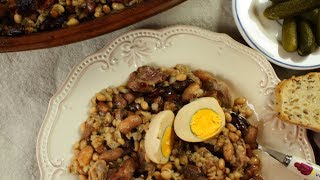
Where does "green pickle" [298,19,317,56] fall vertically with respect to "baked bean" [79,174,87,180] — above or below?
above

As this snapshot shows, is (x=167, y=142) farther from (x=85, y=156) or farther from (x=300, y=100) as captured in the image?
(x=300, y=100)

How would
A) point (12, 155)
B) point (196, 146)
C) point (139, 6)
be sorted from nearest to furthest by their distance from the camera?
Result: point (139, 6) → point (196, 146) → point (12, 155)

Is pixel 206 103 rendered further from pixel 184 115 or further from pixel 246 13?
pixel 246 13

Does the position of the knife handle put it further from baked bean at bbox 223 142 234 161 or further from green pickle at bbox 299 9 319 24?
green pickle at bbox 299 9 319 24

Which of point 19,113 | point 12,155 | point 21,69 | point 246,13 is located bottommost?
point 12,155

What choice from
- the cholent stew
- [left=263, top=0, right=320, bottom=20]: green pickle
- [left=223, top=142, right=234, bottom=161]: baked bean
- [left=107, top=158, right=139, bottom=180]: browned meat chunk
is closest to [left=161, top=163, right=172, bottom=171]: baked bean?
the cholent stew

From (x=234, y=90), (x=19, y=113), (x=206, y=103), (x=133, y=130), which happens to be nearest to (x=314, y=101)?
(x=234, y=90)
